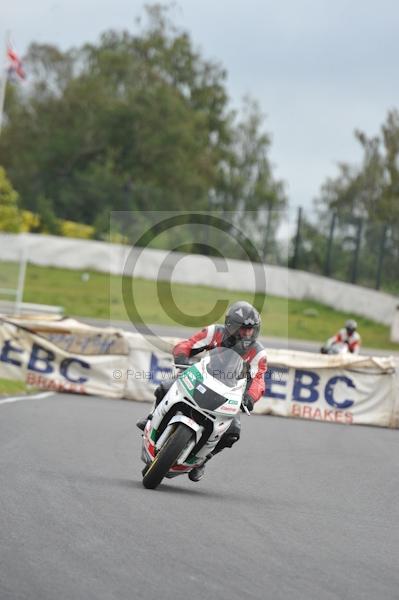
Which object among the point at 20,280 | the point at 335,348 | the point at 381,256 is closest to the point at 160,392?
the point at 335,348

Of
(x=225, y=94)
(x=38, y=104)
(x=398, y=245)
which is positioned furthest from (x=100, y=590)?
(x=225, y=94)

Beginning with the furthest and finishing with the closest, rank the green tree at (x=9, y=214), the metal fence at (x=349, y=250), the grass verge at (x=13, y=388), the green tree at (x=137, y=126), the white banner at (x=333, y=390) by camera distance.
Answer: the green tree at (x=137, y=126) < the green tree at (x=9, y=214) < the metal fence at (x=349, y=250) < the white banner at (x=333, y=390) < the grass verge at (x=13, y=388)

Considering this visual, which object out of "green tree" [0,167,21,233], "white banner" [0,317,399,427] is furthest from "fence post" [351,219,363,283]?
"white banner" [0,317,399,427]

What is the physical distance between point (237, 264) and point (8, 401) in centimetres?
2976

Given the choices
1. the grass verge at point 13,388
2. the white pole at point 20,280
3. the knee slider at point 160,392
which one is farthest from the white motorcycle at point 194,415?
the white pole at point 20,280

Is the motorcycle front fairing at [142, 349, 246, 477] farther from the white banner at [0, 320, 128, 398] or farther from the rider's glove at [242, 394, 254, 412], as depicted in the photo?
the white banner at [0, 320, 128, 398]

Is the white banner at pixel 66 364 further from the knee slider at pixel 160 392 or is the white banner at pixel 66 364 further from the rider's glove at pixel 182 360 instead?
the knee slider at pixel 160 392

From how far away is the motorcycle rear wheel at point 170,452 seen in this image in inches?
344

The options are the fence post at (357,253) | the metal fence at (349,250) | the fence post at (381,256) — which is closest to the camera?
the metal fence at (349,250)

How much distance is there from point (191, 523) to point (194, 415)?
1496mm

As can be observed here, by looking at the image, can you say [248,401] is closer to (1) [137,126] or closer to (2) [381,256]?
(2) [381,256]

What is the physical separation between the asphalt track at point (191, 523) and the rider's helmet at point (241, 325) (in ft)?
4.08

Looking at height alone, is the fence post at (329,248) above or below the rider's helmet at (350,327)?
above

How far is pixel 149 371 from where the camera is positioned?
1808 cm
